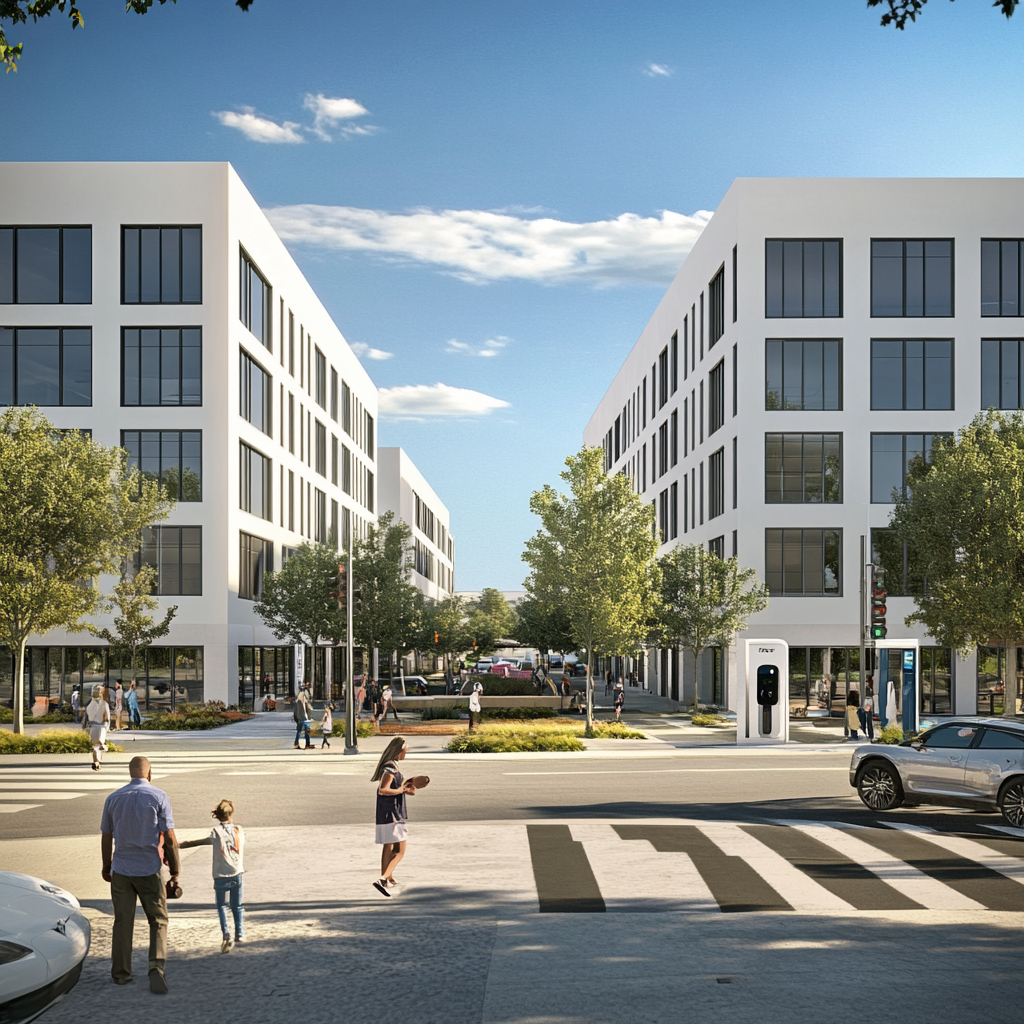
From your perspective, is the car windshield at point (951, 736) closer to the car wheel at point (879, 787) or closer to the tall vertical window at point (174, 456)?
the car wheel at point (879, 787)

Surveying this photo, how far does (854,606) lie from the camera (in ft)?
150

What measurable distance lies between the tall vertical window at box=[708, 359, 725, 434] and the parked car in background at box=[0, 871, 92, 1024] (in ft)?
149

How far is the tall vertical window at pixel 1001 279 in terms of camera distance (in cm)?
4728

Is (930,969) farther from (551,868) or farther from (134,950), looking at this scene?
(134,950)

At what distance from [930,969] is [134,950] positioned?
6.94 metres

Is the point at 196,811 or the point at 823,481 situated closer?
the point at 196,811

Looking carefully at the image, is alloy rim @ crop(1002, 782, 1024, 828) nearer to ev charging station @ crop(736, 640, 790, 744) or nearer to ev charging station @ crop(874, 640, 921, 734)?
ev charging station @ crop(874, 640, 921, 734)

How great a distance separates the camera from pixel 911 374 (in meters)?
47.1

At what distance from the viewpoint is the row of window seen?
4716cm

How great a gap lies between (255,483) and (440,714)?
14886 millimetres

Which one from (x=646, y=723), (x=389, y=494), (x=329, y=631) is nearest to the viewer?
(x=646, y=723)

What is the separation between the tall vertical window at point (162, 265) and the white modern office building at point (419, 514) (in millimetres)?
28487

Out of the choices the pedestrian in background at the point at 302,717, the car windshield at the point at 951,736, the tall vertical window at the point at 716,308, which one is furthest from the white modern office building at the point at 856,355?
the car windshield at the point at 951,736

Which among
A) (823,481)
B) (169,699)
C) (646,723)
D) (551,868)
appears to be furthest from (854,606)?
(551,868)
